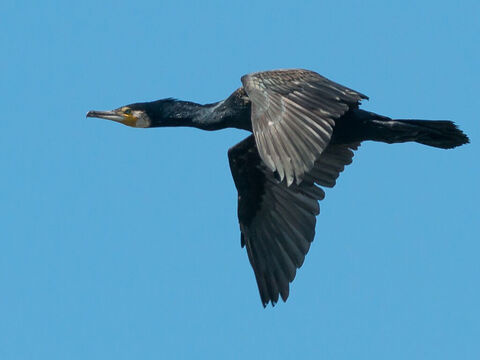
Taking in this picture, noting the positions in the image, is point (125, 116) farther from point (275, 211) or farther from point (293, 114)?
point (293, 114)

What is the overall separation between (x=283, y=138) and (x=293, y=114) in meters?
0.33

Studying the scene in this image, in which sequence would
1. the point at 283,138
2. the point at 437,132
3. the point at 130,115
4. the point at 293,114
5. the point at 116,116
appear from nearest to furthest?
1. the point at 283,138
2. the point at 293,114
3. the point at 437,132
4. the point at 130,115
5. the point at 116,116

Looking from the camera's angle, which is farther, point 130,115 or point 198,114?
point 130,115

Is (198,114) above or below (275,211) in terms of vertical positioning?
above

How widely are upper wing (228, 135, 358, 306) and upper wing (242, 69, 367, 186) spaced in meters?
1.59

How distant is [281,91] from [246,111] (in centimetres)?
129

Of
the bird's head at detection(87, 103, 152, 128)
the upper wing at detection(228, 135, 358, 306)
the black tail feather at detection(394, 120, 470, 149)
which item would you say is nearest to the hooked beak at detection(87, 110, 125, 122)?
the bird's head at detection(87, 103, 152, 128)

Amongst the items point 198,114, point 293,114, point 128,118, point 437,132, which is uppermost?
point 128,118

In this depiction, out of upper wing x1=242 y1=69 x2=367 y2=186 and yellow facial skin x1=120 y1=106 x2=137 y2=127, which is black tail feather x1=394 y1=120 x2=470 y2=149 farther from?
yellow facial skin x1=120 y1=106 x2=137 y2=127

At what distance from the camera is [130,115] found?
494 inches

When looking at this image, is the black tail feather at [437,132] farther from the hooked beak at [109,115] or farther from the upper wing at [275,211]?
the hooked beak at [109,115]

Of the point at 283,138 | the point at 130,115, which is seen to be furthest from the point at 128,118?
the point at 283,138

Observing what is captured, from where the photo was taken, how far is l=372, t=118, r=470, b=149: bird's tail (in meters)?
11.3

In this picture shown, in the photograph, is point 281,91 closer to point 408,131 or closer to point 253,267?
point 408,131
